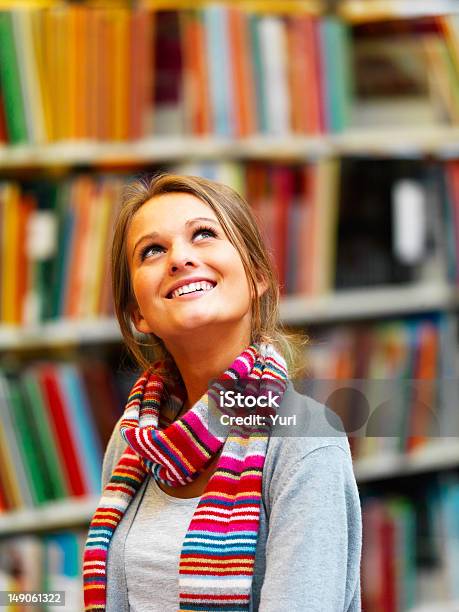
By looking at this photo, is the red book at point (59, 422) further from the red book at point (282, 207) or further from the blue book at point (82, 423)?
the red book at point (282, 207)

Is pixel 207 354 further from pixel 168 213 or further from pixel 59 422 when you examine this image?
pixel 59 422

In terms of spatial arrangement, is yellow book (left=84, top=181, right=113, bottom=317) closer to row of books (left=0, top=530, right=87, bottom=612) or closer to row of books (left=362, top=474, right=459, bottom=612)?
row of books (left=0, top=530, right=87, bottom=612)

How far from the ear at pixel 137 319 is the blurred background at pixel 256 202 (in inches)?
37.3

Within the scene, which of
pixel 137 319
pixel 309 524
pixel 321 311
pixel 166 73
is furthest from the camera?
pixel 321 311

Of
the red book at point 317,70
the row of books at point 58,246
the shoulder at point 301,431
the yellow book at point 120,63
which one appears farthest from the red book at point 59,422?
the shoulder at point 301,431

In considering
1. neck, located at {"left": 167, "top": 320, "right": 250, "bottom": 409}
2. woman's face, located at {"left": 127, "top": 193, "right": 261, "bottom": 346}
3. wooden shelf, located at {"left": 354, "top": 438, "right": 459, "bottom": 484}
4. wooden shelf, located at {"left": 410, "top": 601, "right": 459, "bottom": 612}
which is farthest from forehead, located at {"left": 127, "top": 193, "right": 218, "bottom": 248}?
wooden shelf, located at {"left": 410, "top": 601, "right": 459, "bottom": 612}

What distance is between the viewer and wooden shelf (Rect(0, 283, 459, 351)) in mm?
2025

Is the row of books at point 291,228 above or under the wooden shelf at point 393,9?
under

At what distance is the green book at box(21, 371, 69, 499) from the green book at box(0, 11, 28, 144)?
0.57 m

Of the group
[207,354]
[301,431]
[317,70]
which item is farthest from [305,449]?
[317,70]

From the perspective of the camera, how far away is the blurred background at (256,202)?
2.01 meters

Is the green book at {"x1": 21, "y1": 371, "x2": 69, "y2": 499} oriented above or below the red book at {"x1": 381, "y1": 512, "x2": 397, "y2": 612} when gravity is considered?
above

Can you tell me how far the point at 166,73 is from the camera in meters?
2.08

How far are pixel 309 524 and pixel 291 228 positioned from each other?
4.53ft
